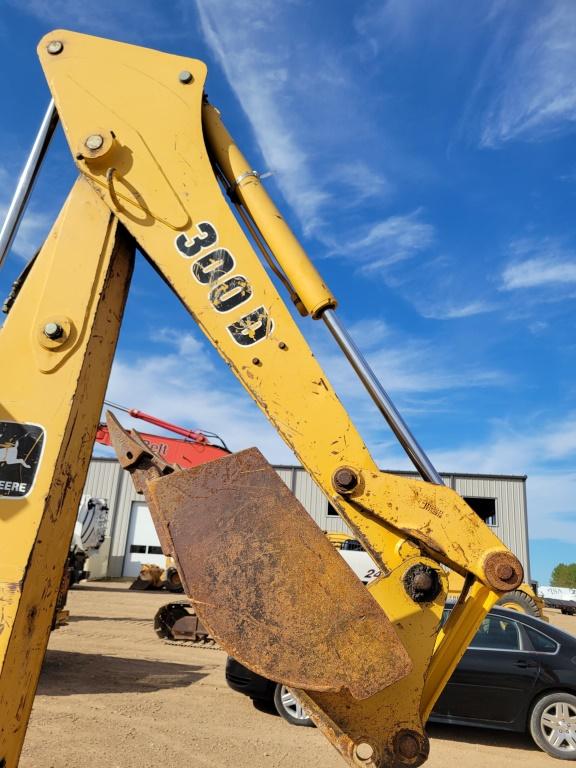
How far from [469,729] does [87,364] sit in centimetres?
679

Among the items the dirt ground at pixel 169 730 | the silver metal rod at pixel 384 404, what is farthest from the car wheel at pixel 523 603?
the silver metal rod at pixel 384 404

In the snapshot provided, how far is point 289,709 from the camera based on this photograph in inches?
275

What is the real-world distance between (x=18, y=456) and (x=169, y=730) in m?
4.90

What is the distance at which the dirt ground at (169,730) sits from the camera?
557cm

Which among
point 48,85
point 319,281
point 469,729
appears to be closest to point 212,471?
point 319,281

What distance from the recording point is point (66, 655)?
10.1 metres

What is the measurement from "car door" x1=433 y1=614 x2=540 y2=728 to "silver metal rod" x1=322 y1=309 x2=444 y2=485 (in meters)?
4.55

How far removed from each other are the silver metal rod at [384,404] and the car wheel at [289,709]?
4835 mm

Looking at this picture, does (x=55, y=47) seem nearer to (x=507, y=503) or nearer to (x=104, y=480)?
(x=507, y=503)

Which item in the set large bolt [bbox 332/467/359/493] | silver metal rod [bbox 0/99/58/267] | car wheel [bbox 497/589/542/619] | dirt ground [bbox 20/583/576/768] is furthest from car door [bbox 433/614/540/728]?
car wheel [bbox 497/589/542/619]

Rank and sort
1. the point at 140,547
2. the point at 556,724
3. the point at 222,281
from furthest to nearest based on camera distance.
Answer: the point at 140,547
the point at 556,724
the point at 222,281

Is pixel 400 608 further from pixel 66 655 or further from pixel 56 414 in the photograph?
pixel 66 655

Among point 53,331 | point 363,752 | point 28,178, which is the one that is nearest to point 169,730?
point 363,752

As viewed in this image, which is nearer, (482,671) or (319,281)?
(319,281)
